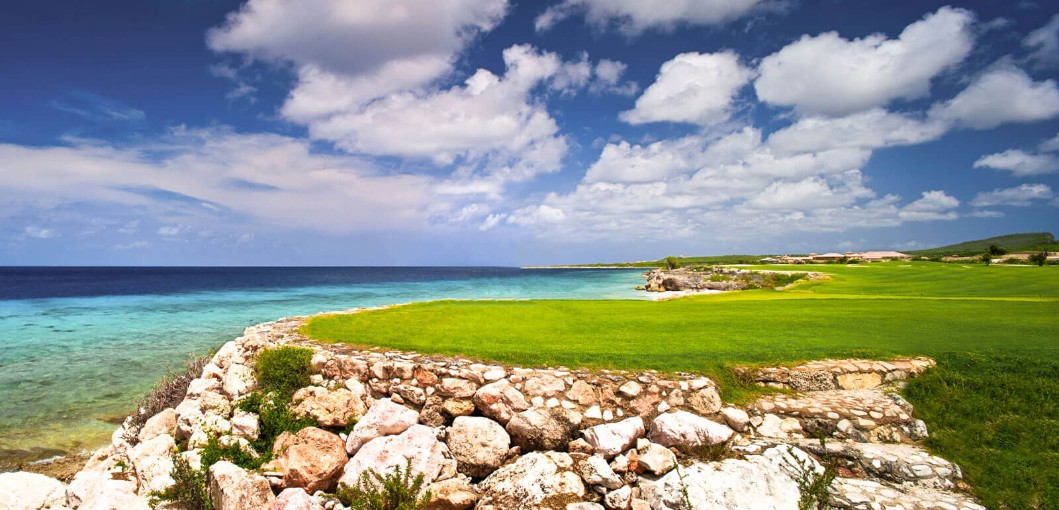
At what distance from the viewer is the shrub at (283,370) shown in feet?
32.2

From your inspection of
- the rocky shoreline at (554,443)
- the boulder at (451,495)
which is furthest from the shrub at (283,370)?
the boulder at (451,495)

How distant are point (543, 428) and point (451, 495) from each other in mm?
1903

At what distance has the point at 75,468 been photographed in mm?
10602

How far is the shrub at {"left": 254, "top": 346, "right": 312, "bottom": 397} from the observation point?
9.82 m

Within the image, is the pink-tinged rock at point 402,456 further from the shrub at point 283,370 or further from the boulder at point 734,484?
the boulder at point 734,484

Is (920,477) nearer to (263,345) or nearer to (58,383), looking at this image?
(263,345)

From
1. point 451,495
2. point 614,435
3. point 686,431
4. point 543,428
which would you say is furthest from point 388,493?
point 686,431

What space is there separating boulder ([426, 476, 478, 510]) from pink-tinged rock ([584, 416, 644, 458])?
84.4 inches

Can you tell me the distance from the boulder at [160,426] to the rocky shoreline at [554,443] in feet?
0.11

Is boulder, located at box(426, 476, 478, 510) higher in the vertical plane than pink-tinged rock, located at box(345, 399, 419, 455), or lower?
lower

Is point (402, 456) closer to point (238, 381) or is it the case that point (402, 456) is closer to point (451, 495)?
point (451, 495)

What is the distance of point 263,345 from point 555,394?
8188 mm

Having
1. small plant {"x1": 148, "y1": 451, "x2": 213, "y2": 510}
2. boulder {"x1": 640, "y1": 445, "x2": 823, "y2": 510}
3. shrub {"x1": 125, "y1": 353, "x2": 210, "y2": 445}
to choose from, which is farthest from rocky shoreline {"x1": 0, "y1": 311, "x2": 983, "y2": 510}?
shrub {"x1": 125, "y1": 353, "x2": 210, "y2": 445}

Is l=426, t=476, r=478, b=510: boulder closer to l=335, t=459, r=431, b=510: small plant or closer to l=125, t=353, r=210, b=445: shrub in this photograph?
l=335, t=459, r=431, b=510: small plant
